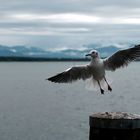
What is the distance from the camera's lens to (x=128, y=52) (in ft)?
45.5

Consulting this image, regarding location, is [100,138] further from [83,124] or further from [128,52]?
[83,124]

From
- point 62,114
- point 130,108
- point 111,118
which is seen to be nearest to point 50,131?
point 62,114

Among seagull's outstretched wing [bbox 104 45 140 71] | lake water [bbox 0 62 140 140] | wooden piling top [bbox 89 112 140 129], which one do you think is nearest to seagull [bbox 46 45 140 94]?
seagull's outstretched wing [bbox 104 45 140 71]

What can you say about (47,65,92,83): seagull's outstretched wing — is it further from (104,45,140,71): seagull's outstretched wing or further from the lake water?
the lake water

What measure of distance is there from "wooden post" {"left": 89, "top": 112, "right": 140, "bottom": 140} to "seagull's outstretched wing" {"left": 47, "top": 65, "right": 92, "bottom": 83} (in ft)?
13.0

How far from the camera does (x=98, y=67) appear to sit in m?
13.7

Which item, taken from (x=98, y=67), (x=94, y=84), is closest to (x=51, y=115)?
(x=94, y=84)

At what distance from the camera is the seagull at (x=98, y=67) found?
44.3 feet

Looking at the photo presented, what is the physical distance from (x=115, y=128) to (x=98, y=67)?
442 cm

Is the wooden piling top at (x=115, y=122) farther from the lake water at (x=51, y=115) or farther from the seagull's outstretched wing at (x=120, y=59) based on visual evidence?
the lake water at (x=51, y=115)

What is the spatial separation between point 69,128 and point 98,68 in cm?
1302

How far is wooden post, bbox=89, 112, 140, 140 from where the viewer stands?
31.0 feet

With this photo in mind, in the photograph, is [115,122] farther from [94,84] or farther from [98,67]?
[94,84]

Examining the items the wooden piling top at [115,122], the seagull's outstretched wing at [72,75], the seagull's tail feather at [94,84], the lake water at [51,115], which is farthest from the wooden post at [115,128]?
the lake water at [51,115]
